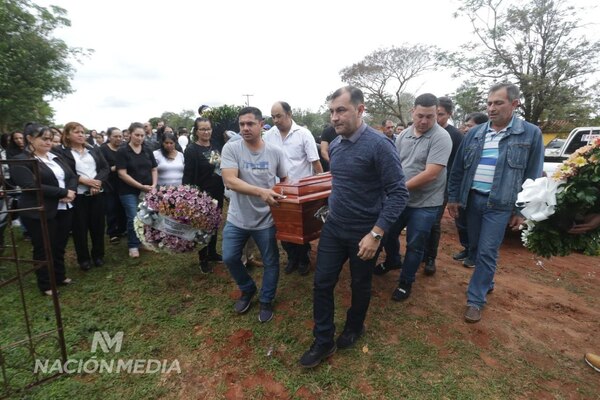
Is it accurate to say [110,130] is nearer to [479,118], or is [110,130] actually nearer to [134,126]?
[134,126]

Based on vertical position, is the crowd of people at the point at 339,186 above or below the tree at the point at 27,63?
below

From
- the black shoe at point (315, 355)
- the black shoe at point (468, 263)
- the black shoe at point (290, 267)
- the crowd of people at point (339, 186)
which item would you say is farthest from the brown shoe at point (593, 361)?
the black shoe at point (290, 267)

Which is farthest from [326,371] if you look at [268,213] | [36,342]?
[36,342]

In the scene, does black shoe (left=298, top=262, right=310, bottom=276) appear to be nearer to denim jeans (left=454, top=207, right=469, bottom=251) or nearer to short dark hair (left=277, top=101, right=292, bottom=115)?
short dark hair (left=277, top=101, right=292, bottom=115)

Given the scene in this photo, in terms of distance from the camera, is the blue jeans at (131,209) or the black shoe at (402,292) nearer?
the black shoe at (402,292)

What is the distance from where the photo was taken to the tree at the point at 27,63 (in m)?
13.1

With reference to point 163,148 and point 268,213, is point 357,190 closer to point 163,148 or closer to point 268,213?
point 268,213

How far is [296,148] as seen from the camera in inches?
151

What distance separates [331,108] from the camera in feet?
7.39

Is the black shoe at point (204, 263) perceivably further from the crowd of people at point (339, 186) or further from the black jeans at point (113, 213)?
the black jeans at point (113, 213)

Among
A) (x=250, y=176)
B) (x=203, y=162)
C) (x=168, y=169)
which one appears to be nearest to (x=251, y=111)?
(x=250, y=176)

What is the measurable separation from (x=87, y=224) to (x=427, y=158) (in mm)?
4446

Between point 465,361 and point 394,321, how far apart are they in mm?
663

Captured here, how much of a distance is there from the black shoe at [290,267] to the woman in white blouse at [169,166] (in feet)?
6.64
